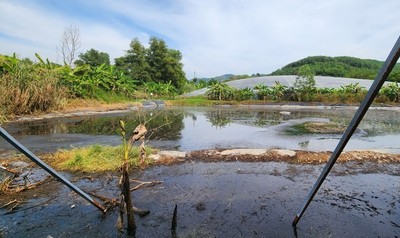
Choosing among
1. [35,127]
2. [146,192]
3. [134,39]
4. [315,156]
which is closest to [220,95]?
[134,39]

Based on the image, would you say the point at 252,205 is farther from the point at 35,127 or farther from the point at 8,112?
the point at 8,112

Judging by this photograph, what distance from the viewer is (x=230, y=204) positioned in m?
4.41

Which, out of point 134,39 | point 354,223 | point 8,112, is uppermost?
point 134,39

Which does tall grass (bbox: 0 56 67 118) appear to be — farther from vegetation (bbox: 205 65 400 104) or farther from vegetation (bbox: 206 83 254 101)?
vegetation (bbox: 205 65 400 104)

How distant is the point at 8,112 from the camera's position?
1380 cm

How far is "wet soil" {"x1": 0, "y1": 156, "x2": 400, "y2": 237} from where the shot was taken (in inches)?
144

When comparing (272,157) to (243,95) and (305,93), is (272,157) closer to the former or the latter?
(243,95)

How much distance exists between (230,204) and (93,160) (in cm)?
338

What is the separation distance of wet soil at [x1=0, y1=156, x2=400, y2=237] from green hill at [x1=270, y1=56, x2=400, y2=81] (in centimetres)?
4803

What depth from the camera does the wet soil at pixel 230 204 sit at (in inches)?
144

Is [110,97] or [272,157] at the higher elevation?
[110,97]

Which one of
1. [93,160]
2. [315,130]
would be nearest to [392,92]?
[315,130]

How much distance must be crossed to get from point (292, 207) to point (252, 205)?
629 millimetres

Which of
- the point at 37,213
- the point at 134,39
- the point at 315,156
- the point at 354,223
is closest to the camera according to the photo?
the point at 354,223
